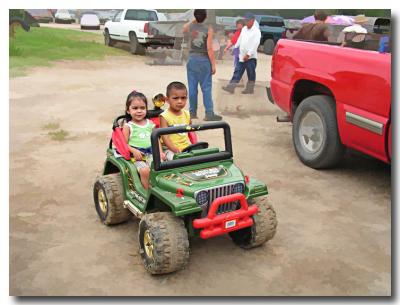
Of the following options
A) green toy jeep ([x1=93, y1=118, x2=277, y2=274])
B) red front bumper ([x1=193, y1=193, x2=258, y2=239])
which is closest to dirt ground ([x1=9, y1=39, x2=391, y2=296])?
green toy jeep ([x1=93, y1=118, x2=277, y2=274])

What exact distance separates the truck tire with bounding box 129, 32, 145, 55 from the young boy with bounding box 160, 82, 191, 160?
27.3 feet

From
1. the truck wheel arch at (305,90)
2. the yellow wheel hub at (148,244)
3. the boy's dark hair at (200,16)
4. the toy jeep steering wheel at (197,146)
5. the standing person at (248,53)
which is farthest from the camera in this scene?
the standing person at (248,53)

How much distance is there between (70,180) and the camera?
5.49 meters

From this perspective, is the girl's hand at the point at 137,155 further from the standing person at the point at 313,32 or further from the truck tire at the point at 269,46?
the truck tire at the point at 269,46

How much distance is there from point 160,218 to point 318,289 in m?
1.23

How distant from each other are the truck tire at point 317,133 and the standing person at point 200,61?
2.37 m

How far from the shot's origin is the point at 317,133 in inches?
234

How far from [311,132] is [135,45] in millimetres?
7848

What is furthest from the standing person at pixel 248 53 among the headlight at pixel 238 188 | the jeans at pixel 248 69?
the headlight at pixel 238 188

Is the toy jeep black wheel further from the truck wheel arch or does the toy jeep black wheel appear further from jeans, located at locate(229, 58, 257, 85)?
jeans, located at locate(229, 58, 257, 85)

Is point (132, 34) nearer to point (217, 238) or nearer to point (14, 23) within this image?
point (14, 23)

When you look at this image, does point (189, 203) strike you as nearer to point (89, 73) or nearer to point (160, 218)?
point (160, 218)

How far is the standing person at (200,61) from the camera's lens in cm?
789
